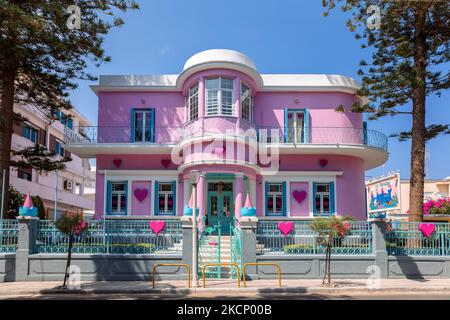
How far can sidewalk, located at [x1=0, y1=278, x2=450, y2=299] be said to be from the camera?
12.2 metres

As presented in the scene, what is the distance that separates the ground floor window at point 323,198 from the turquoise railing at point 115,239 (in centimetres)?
828

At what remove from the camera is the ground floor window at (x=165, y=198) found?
20391 mm

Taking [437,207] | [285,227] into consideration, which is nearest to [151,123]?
[285,227]

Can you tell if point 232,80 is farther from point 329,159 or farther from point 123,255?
point 123,255

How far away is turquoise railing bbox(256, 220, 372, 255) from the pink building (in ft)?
11.4

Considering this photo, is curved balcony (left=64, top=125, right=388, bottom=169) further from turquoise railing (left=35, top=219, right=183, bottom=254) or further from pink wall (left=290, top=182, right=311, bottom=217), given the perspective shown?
turquoise railing (left=35, top=219, right=183, bottom=254)

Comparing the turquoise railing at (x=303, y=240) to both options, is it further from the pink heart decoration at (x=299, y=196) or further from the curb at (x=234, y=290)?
the pink heart decoration at (x=299, y=196)

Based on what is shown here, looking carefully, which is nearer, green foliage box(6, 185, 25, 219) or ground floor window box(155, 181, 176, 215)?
ground floor window box(155, 181, 176, 215)

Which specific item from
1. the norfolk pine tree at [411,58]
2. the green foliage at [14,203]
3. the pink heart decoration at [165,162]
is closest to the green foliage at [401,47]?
the norfolk pine tree at [411,58]

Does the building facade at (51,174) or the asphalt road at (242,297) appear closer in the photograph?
the asphalt road at (242,297)

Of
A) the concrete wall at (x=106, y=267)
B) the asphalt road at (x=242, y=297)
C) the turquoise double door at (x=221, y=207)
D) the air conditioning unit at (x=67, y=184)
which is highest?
the air conditioning unit at (x=67, y=184)

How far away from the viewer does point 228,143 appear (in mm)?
18328

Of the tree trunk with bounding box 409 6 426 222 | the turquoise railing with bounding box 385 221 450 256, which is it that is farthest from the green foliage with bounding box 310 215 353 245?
the tree trunk with bounding box 409 6 426 222

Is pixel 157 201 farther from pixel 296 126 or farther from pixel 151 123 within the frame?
pixel 296 126
